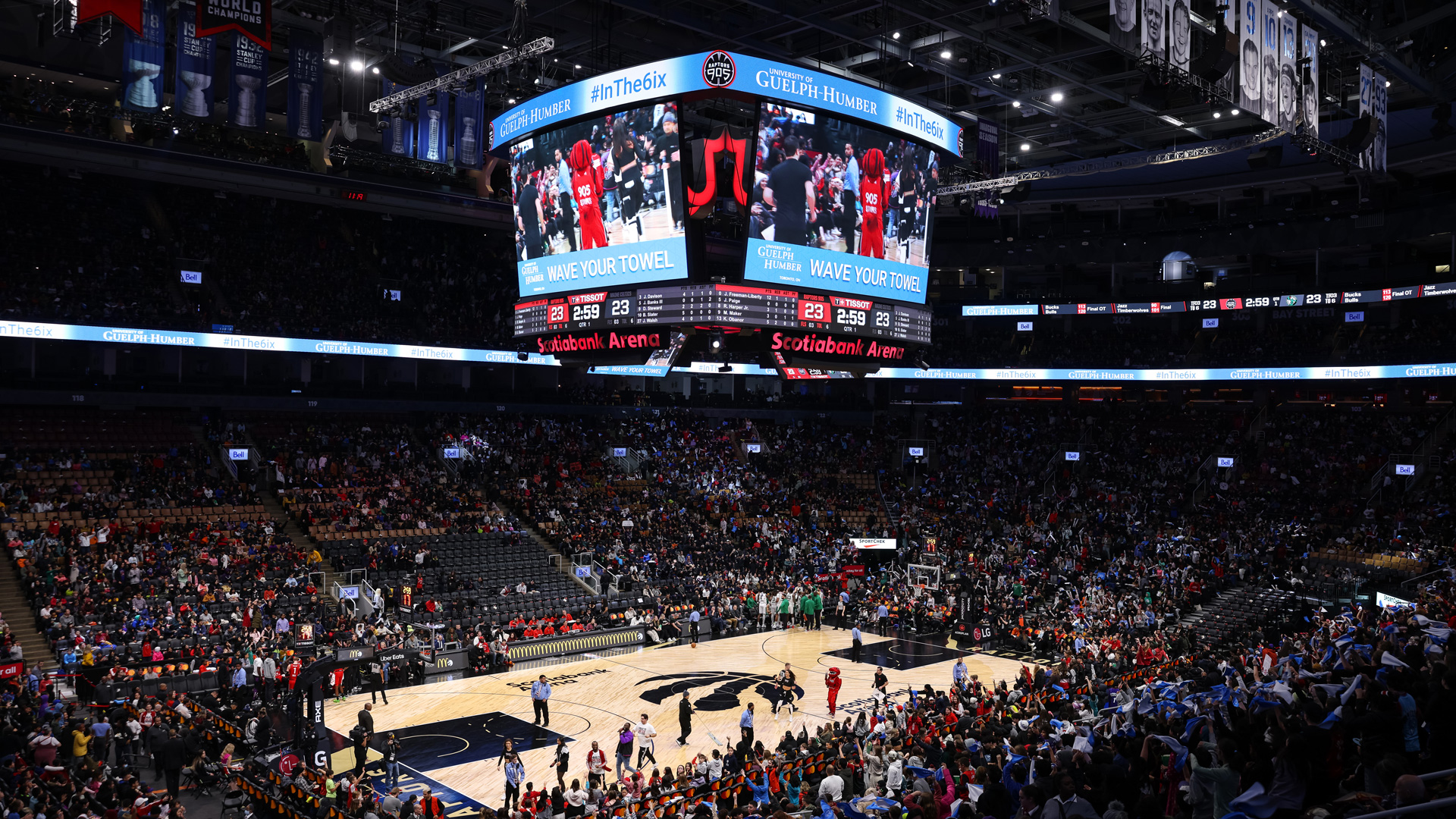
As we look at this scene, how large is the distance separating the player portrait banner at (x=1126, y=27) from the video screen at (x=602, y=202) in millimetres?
8471

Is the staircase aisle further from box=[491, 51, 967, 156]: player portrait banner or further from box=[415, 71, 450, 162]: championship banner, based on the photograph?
box=[491, 51, 967, 156]: player portrait banner

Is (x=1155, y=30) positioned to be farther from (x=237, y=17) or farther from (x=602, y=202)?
(x=237, y=17)

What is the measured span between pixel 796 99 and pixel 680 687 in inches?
605

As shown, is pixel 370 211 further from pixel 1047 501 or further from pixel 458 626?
pixel 1047 501

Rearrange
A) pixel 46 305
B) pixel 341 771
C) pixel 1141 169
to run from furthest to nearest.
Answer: pixel 1141 169 < pixel 46 305 < pixel 341 771

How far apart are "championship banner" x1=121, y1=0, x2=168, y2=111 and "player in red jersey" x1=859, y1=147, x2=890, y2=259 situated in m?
14.7

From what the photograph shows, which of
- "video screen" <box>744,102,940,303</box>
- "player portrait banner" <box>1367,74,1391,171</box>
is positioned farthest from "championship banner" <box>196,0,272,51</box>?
"player portrait banner" <box>1367,74,1391,171</box>

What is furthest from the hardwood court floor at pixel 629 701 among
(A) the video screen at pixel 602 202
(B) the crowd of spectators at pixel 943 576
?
(A) the video screen at pixel 602 202

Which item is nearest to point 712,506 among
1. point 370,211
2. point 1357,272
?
point 370,211

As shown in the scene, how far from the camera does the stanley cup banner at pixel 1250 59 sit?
17438 mm

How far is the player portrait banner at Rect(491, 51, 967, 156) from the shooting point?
20094 millimetres

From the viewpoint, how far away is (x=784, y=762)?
1798 cm

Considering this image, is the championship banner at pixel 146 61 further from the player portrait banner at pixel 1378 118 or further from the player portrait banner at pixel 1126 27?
the player portrait banner at pixel 1378 118

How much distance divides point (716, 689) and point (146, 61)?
63.9 feet
